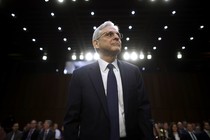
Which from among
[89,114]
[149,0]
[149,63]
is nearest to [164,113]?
[149,63]

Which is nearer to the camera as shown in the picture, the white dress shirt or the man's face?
the white dress shirt

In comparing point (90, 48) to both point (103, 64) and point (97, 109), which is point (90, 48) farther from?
point (97, 109)

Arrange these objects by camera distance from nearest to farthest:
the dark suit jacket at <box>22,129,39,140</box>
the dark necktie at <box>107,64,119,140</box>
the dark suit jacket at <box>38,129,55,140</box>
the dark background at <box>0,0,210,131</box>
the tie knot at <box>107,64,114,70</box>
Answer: the dark necktie at <box>107,64,119,140</box> < the tie knot at <box>107,64,114,70</box> < the dark suit jacket at <box>38,129,55,140</box> < the dark suit jacket at <box>22,129,39,140</box> < the dark background at <box>0,0,210,131</box>

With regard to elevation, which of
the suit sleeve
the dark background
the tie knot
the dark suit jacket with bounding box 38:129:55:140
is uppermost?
the dark background

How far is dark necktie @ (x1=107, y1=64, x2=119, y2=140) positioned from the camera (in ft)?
3.60

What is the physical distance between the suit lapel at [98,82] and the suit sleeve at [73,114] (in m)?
0.10

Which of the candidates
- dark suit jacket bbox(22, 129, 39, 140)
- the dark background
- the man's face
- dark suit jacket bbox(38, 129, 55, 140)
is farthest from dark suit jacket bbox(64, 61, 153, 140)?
the dark background

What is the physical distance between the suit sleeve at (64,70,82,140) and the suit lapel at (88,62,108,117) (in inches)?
3.8

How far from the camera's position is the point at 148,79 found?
1088cm

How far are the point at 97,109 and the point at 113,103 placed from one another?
0.31ft

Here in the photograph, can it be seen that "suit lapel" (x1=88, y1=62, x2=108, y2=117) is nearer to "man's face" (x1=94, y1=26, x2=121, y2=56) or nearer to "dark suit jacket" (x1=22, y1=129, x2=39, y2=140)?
"man's face" (x1=94, y1=26, x2=121, y2=56)

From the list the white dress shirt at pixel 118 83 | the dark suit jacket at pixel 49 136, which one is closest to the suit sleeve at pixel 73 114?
the white dress shirt at pixel 118 83

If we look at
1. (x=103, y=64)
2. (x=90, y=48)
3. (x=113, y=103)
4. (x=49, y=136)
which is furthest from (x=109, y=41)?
(x=90, y=48)

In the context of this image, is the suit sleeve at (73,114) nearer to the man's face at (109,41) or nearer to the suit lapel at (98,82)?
the suit lapel at (98,82)
